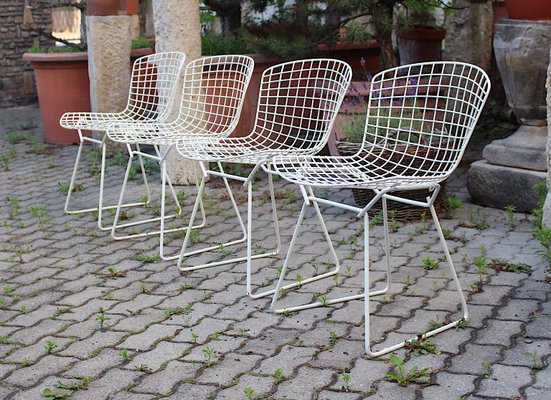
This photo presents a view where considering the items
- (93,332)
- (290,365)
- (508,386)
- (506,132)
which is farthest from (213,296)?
(506,132)

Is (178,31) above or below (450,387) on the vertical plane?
above

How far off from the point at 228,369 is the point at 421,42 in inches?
199

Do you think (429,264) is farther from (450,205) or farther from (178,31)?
(178,31)

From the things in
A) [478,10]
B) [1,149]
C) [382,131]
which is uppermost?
[478,10]

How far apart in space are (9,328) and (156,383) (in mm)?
837

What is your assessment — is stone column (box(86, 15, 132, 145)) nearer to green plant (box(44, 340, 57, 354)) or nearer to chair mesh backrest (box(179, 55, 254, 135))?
chair mesh backrest (box(179, 55, 254, 135))

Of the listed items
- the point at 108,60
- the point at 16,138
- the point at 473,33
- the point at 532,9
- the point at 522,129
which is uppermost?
the point at 532,9

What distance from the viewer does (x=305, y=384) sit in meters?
2.87

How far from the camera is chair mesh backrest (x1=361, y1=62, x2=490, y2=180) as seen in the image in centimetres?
319

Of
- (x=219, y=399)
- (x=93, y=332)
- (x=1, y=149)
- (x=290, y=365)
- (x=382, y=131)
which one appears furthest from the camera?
(x=1, y=149)

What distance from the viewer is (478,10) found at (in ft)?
24.1

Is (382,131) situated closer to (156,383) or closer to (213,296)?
(213,296)

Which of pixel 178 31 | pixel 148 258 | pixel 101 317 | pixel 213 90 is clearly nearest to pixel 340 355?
pixel 101 317

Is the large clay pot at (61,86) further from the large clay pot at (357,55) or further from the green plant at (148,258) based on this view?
the green plant at (148,258)
